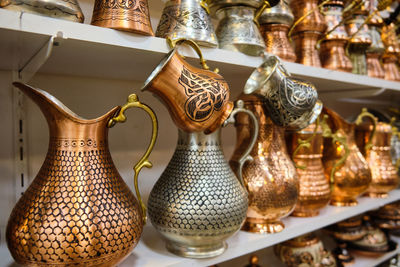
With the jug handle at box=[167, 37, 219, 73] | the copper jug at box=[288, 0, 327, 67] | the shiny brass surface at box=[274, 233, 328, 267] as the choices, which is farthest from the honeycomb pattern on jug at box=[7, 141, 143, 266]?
the copper jug at box=[288, 0, 327, 67]

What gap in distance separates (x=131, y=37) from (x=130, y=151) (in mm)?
371

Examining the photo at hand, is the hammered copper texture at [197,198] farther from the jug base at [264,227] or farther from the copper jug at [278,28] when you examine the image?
the copper jug at [278,28]

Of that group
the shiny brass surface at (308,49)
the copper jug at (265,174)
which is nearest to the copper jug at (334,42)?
the shiny brass surface at (308,49)

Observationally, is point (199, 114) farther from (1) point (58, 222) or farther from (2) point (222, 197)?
(1) point (58, 222)

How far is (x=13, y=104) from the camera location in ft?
2.11

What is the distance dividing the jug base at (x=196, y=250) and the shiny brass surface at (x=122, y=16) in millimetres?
373

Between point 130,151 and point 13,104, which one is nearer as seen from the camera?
point 13,104

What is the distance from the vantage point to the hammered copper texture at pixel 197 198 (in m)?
0.53

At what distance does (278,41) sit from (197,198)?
50cm

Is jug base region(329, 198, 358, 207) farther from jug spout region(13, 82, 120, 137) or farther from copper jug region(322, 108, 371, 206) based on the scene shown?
jug spout region(13, 82, 120, 137)

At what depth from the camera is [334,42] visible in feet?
3.17

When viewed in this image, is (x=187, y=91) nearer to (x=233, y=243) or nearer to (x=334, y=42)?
(x=233, y=243)

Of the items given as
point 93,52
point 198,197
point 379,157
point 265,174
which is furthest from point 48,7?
point 379,157

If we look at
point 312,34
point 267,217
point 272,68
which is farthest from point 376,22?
point 267,217
